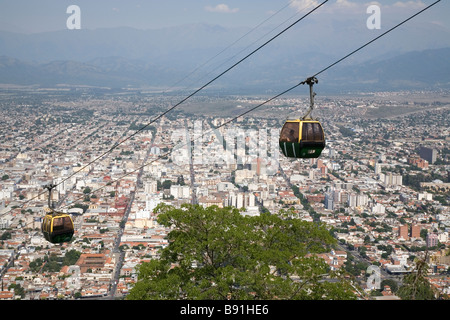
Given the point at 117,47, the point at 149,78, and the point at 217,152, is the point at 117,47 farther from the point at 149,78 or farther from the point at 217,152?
the point at 217,152

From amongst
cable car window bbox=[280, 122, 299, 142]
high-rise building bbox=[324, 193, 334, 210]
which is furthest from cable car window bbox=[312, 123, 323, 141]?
high-rise building bbox=[324, 193, 334, 210]

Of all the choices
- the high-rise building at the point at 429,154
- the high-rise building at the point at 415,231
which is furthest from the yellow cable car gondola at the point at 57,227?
the high-rise building at the point at 429,154

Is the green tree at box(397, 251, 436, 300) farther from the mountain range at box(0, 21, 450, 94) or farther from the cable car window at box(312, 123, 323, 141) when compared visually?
the mountain range at box(0, 21, 450, 94)

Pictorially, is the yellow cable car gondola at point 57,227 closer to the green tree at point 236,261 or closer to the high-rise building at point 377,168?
the green tree at point 236,261

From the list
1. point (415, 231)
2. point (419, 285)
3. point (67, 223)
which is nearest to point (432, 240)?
point (415, 231)

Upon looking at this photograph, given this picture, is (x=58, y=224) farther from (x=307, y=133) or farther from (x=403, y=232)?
(x=403, y=232)
